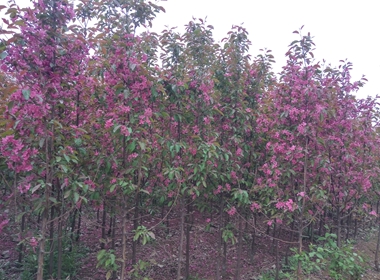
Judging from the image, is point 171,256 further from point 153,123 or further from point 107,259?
point 153,123

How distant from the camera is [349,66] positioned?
4.52m

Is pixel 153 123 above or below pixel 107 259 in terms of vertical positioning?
above

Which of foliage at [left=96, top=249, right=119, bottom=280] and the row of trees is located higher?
the row of trees

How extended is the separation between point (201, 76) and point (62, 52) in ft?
5.49

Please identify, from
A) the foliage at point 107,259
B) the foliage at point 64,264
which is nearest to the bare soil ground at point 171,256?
the foliage at point 64,264

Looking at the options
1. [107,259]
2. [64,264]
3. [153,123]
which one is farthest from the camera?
[64,264]

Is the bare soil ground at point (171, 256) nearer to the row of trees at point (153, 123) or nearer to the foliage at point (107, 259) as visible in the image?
the row of trees at point (153, 123)

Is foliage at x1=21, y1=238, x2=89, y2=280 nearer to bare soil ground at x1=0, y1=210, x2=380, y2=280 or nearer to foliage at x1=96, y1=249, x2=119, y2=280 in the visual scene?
bare soil ground at x1=0, y1=210, x2=380, y2=280

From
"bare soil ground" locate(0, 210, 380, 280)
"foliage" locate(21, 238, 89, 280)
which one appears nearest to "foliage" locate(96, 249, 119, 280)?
"bare soil ground" locate(0, 210, 380, 280)

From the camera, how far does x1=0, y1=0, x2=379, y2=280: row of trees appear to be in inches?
97.4

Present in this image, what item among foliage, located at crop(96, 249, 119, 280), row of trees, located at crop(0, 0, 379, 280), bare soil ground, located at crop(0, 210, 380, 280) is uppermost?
row of trees, located at crop(0, 0, 379, 280)

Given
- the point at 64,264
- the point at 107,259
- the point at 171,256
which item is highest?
the point at 107,259

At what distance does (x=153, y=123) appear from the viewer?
367 cm

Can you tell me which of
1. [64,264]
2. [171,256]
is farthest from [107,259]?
[171,256]
